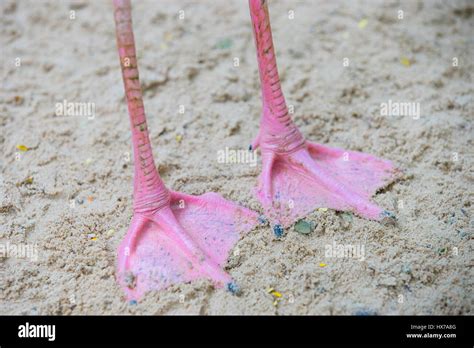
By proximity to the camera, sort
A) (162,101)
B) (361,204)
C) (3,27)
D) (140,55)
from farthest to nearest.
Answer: (3,27) < (140,55) < (162,101) < (361,204)

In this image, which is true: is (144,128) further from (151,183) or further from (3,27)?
(3,27)

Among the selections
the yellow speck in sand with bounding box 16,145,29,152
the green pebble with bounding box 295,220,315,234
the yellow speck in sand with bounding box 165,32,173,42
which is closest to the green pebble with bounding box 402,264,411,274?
the green pebble with bounding box 295,220,315,234

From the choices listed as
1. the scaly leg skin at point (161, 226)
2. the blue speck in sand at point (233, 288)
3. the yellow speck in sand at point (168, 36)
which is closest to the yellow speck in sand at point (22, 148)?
the scaly leg skin at point (161, 226)

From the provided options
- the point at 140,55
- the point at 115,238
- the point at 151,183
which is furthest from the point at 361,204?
the point at 140,55

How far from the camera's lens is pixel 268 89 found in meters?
3.08

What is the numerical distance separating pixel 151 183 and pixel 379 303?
1.11 metres

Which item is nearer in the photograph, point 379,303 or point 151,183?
point 379,303

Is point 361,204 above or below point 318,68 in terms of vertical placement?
below

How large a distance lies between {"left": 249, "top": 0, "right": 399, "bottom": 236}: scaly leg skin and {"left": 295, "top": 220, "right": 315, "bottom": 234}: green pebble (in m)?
0.03

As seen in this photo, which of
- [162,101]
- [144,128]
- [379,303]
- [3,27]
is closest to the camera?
[379,303]

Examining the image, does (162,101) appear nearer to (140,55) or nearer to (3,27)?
(140,55)

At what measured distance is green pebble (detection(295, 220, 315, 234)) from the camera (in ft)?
9.48

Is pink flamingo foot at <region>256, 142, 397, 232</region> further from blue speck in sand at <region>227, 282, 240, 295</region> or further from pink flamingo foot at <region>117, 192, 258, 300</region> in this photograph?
blue speck in sand at <region>227, 282, 240, 295</region>
